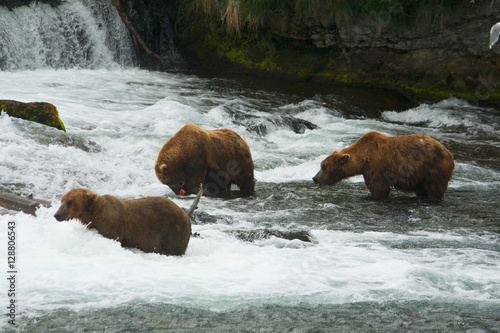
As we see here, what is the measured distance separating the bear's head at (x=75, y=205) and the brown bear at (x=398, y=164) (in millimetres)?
4050

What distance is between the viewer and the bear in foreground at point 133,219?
4.59 metres

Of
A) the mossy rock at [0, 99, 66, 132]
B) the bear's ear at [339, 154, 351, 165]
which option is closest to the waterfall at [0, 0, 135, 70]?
the mossy rock at [0, 99, 66, 132]

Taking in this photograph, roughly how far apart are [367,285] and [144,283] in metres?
1.71

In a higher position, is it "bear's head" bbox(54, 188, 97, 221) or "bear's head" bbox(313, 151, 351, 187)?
"bear's head" bbox(54, 188, 97, 221)

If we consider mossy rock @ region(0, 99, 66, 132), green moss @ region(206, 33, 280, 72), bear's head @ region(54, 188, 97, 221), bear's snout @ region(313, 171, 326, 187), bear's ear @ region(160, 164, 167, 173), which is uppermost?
green moss @ region(206, 33, 280, 72)

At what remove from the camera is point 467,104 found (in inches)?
578

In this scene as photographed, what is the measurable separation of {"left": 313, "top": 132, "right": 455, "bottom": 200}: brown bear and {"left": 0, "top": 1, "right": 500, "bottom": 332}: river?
0.89ft

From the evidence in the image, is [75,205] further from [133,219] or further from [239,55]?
[239,55]

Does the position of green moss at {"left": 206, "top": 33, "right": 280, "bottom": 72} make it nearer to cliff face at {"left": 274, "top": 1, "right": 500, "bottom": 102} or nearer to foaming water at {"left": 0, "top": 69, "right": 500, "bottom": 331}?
cliff face at {"left": 274, "top": 1, "right": 500, "bottom": 102}

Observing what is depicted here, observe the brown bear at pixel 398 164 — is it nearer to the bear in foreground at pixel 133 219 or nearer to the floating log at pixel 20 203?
the bear in foreground at pixel 133 219

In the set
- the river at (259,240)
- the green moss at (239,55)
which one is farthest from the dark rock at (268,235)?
the green moss at (239,55)

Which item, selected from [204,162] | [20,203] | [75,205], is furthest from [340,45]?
[75,205]

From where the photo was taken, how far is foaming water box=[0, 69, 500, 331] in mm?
3967

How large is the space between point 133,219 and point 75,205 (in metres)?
0.48
